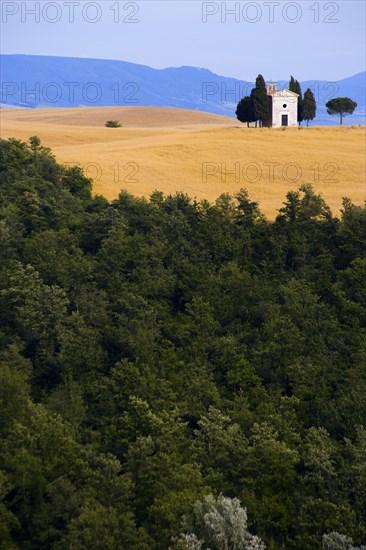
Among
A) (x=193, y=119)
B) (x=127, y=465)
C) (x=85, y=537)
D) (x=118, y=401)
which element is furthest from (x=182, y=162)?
(x=193, y=119)

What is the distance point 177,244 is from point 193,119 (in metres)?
89.3

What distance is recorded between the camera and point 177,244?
1836 inches

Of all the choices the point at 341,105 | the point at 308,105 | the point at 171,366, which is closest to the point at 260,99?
the point at 308,105

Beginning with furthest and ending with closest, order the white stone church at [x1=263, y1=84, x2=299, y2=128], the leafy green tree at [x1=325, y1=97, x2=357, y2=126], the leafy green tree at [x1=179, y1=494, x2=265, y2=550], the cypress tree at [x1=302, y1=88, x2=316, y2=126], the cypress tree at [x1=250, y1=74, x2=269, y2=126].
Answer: the leafy green tree at [x1=325, y1=97, x2=357, y2=126] < the cypress tree at [x1=302, y1=88, x2=316, y2=126] < the white stone church at [x1=263, y1=84, x2=299, y2=128] < the cypress tree at [x1=250, y1=74, x2=269, y2=126] < the leafy green tree at [x1=179, y1=494, x2=265, y2=550]

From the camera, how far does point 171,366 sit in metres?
36.8

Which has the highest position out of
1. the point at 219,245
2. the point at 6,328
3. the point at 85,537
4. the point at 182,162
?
the point at 182,162

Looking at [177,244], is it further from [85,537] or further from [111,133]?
[111,133]

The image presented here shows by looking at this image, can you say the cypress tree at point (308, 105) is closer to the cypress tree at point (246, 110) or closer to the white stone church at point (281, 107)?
the white stone church at point (281, 107)

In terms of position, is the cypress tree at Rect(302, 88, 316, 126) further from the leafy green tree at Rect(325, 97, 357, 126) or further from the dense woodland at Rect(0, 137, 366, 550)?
the dense woodland at Rect(0, 137, 366, 550)

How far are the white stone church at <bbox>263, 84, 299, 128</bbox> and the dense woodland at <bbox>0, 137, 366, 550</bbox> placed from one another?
42.2 m

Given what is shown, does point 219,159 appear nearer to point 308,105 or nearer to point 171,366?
point 308,105

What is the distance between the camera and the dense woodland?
27.9 meters

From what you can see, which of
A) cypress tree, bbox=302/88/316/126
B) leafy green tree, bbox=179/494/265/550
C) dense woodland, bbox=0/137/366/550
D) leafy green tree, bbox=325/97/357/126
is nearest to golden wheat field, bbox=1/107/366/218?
cypress tree, bbox=302/88/316/126

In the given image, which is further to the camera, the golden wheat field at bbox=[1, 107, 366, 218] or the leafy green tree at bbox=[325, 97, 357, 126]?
the leafy green tree at bbox=[325, 97, 357, 126]
